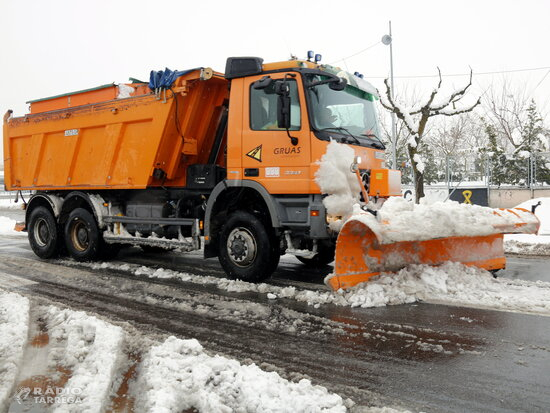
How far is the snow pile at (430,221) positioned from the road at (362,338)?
799 mm

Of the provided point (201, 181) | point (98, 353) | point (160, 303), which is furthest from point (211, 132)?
point (98, 353)

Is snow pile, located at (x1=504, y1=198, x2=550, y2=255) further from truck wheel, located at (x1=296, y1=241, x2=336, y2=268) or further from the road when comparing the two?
truck wheel, located at (x1=296, y1=241, x2=336, y2=268)

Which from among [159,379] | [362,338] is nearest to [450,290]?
[362,338]

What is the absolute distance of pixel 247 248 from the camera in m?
6.06

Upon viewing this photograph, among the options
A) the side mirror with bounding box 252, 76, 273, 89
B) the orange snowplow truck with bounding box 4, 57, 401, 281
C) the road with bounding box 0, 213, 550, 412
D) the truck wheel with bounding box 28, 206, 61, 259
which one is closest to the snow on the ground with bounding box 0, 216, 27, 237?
the truck wheel with bounding box 28, 206, 61, 259

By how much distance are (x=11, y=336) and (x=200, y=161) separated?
4.01 metres

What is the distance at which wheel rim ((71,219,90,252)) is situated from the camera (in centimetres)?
841

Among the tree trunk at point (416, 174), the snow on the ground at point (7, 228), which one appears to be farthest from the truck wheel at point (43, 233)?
the tree trunk at point (416, 174)

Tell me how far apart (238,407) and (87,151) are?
21.5ft

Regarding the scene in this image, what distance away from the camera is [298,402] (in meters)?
2.74

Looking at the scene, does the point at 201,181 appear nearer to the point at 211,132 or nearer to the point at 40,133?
the point at 211,132

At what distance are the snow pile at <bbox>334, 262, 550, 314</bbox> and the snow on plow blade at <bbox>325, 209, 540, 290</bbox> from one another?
0.14 metres

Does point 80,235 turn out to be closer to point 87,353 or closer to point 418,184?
point 87,353

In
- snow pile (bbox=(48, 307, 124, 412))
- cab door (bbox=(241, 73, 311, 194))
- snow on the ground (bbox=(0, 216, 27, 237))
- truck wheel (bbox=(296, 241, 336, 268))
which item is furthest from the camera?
snow on the ground (bbox=(0, 216, 27, 237))
